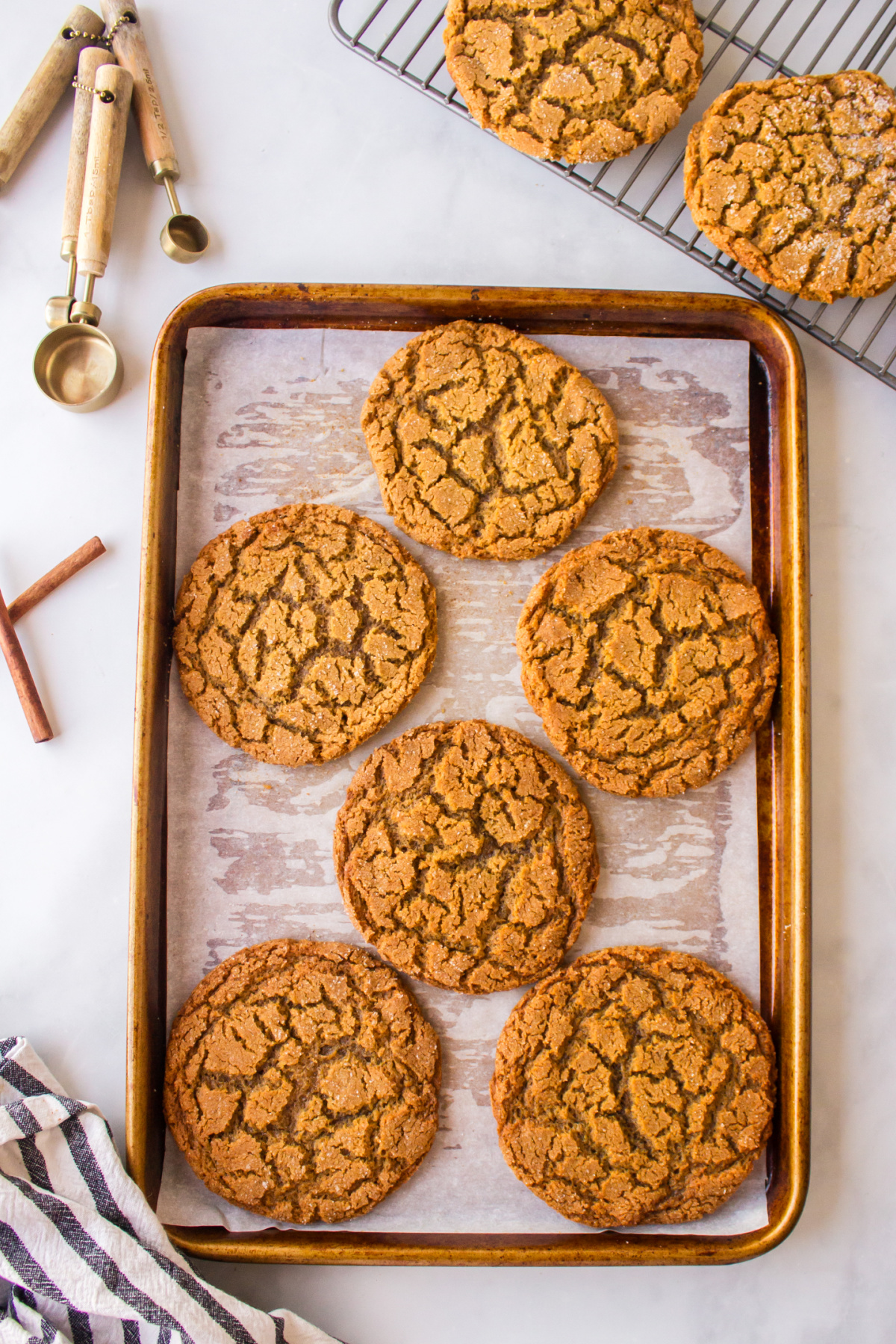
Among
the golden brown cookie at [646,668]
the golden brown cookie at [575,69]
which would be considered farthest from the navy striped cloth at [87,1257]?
the golden brown cookie at [575,69]

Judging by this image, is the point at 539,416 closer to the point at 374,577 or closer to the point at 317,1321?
the point at 374,577

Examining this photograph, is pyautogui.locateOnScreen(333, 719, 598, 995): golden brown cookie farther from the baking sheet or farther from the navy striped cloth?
the navy striped cloth

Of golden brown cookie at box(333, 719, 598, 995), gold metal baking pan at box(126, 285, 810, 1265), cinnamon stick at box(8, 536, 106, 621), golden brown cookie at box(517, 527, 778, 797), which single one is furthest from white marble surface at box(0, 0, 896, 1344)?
golden brown cookie at box(333, 719, 598, 995)

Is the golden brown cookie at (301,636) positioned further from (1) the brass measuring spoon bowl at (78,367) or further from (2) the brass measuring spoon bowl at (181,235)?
(2) the brass measuring spoon bowl at (181,235)

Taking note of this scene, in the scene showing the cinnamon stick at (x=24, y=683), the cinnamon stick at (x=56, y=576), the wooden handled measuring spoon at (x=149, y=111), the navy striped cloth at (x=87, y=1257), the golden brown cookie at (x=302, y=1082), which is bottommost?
the navy striped cloth at (x=87, y=1257)

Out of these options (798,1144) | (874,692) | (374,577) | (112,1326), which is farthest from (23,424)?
(798,1144)

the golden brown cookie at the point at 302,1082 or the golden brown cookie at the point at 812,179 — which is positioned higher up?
the golden brown cookie at the point at 812,179

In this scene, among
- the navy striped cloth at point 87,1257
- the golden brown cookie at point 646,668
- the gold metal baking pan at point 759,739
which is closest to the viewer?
the navy striped cloth at point 87,1257
